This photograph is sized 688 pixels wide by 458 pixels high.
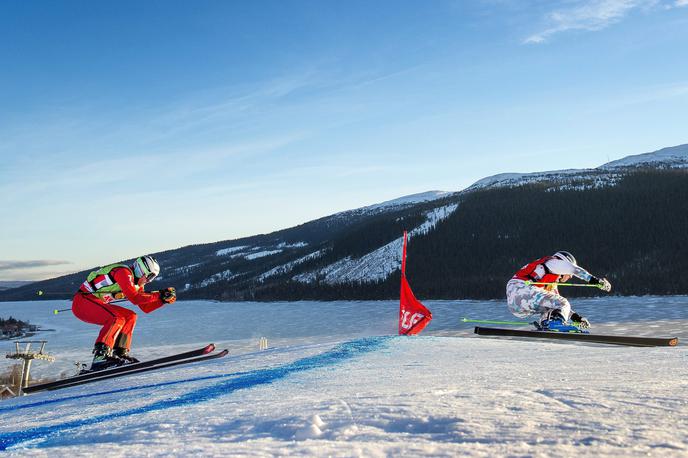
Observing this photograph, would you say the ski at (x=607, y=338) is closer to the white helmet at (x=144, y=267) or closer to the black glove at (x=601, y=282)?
the black glove at (x=601, y=282)

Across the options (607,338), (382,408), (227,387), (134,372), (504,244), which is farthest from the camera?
(504,244)

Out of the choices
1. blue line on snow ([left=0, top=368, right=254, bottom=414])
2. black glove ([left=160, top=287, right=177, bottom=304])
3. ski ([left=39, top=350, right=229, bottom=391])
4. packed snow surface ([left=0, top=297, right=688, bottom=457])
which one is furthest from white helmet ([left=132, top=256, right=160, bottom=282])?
blue line on snow ([left=0, top=368, right=254, bottom=414])

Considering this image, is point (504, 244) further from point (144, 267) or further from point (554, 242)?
point (144, 267)

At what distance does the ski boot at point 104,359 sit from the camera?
10.1 metres

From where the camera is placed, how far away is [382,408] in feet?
13.0

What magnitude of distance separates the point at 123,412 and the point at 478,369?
3.77 metres

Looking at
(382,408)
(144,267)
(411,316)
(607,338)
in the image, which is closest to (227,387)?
(382,408)

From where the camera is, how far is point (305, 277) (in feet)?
386

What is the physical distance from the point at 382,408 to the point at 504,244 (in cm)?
9998

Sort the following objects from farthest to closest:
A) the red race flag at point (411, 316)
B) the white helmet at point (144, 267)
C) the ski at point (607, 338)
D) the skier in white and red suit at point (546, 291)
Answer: the red race flag at point (411, 316) < the skier in white and red suit at point (546, 291) < the ski at point (607, 338) < the white helmet at point (144, 267)

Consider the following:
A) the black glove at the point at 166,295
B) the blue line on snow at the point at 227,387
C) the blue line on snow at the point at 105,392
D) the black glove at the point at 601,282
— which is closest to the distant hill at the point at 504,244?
the black glove at the point at 601,282

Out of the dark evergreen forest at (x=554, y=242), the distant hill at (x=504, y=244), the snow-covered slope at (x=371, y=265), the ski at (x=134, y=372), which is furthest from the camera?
the snow-covered slope at (x=371, y=265)

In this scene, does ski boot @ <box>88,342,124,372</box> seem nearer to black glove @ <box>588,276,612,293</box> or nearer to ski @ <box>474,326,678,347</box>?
ski @ <box>474,326,678,347</box>

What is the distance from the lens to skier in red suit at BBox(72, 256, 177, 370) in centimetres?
1000
